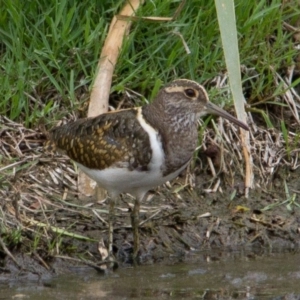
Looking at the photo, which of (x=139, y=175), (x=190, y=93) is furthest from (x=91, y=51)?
(x=139, y=175)

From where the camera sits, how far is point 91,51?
743 cm

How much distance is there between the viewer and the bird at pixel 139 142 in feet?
20.1

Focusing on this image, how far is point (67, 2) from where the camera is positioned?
742 cm

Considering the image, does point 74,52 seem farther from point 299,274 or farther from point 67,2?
point 299,274

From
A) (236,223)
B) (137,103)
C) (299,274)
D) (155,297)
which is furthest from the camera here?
(137,103)

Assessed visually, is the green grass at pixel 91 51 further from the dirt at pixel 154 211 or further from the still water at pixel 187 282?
the still water at pixel 187 282

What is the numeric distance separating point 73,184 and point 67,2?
1.33 metres

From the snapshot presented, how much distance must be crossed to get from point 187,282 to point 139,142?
0.86 meters

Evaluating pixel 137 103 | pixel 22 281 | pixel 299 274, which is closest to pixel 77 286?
pixel 22 281

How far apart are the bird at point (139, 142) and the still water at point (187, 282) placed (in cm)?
29

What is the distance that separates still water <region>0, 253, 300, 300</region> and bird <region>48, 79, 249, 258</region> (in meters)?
0.29

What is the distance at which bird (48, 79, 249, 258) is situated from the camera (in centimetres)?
613

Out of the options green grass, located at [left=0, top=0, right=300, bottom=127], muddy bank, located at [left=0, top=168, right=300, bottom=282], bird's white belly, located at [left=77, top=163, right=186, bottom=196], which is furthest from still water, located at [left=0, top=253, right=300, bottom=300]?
green grass, located at [left=0, top=0, right=300, bottom=127]

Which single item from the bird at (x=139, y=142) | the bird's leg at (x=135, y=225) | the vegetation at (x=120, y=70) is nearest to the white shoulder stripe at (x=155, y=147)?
the bird at (x=139, y=142)
